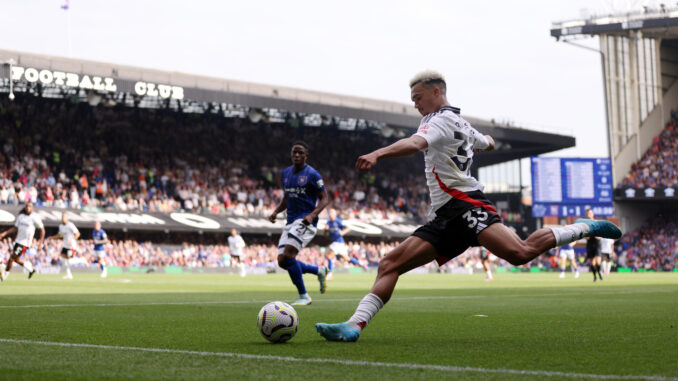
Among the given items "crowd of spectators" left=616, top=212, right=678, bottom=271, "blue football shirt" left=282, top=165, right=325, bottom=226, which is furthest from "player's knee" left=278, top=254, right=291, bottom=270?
"crowd of spectators" left=616, top=212, right=678, bottom=271

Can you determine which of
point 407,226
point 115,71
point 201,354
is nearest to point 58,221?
point 115,71

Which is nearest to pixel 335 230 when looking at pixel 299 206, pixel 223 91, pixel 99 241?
pixel 99 241

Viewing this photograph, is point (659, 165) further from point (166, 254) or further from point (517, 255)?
point (517, 255)

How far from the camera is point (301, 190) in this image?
12.8 metres

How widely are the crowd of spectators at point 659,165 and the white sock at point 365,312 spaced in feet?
177

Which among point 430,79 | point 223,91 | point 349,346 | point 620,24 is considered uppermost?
point 620,24

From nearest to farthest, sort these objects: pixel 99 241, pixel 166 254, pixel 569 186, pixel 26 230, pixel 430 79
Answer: pixel 430 79
pixel 26 230
pixel 99 241
pixel 166 254
pixel 569 186

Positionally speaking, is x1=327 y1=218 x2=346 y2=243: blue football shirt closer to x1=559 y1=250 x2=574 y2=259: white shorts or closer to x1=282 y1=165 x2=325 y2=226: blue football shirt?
x1=559 y1=250 x2=574 y2=259: white shorts

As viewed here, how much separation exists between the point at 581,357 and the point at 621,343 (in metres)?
1.21

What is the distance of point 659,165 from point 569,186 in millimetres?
12460

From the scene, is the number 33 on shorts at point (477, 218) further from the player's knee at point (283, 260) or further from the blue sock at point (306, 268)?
the blue sock at point (306, 268)

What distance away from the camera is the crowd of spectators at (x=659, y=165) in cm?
5797

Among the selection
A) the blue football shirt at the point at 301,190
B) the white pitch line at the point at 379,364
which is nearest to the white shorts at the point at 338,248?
the blue football shirt at the point at 301,190

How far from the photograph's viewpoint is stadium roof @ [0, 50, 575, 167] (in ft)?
134
